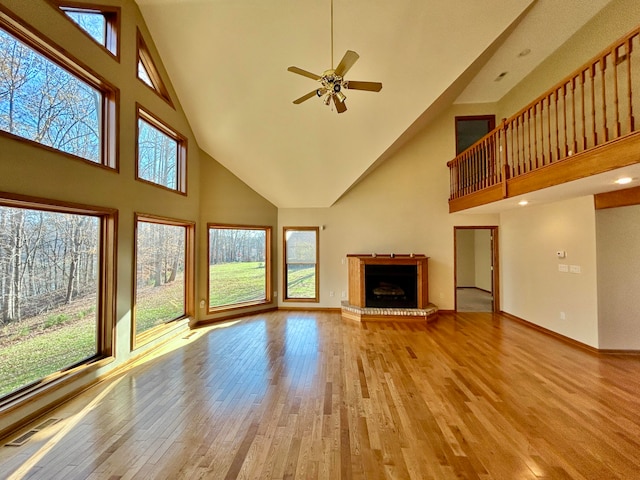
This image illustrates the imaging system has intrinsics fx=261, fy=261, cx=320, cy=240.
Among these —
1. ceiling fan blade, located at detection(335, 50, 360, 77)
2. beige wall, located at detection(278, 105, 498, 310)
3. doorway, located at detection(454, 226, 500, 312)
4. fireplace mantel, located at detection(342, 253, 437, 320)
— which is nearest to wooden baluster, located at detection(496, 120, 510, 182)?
beige wall, located at detection(278, 105, 498, 310)

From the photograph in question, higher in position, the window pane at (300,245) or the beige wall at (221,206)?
the beige wall at (221,206)

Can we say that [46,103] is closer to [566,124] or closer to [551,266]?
[566,124]

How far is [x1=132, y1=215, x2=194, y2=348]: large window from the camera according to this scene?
394 centimetres

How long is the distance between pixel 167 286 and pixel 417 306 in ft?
16.5

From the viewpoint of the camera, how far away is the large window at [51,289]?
2383mm

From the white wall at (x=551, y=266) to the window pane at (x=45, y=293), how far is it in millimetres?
6892

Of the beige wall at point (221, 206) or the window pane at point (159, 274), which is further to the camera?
the beige wall at point (221, 206)

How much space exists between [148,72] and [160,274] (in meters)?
3.23

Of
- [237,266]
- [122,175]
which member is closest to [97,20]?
[122,175]

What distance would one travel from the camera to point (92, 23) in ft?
10.2

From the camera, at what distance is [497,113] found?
249 inches

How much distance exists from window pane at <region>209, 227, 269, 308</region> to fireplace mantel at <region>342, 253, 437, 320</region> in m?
2.22

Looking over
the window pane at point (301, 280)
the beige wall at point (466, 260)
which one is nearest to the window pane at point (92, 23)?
the window pane at point (301, 280)

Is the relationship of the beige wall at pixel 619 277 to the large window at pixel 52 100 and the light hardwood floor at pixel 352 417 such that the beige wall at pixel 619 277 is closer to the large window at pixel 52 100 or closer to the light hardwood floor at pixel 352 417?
the light hardwood floor at pixel 352 417
